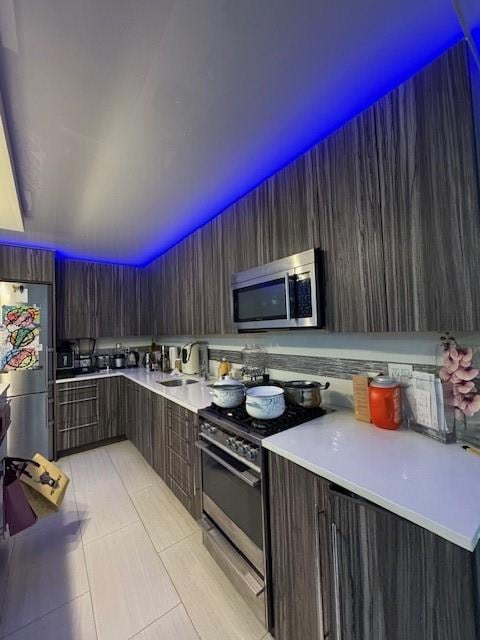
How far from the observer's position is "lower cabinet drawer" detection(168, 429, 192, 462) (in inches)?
67.5

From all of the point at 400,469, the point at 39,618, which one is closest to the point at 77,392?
the point at 39,618

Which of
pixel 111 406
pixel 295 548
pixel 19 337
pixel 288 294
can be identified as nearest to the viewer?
pixel 295 548

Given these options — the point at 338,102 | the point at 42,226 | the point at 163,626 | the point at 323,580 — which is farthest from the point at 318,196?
the point at 42,226

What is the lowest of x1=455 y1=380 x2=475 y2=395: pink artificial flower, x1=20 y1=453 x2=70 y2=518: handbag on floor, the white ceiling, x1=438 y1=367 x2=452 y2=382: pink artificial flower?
x1=20 y1=453 x2=70 y2=518: handbag on floor

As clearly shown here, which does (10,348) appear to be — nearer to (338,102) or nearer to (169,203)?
(169,203)

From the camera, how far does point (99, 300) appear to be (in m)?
3.28

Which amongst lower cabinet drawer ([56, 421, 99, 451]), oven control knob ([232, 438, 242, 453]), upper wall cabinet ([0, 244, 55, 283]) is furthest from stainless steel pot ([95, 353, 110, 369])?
oven control knob ([232, 438, 242, 453])

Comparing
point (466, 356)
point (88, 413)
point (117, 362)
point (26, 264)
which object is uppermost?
point (26, 264)

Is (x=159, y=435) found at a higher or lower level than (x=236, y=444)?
lower

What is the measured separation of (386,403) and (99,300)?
11.1 feet

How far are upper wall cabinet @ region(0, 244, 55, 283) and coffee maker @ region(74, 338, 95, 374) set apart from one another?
1.04m

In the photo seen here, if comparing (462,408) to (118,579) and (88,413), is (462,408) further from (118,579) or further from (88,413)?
(88,413)

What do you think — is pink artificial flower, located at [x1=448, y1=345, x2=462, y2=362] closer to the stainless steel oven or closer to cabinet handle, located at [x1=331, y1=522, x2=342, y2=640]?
cabinet handle, located at [x1=331, y1=522, x2=342, y2=640]

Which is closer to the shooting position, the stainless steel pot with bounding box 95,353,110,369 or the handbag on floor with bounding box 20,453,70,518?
the handbag on floor with bounding box 20,453,70,518
